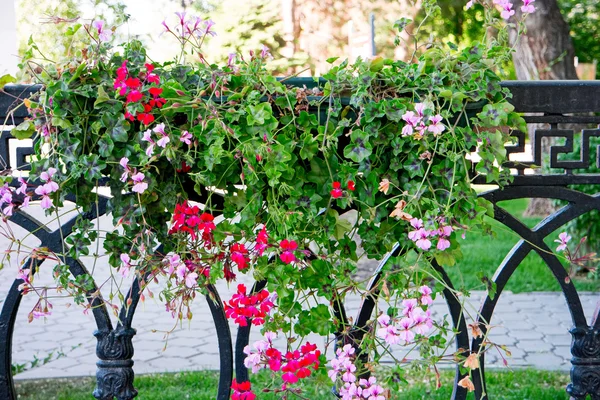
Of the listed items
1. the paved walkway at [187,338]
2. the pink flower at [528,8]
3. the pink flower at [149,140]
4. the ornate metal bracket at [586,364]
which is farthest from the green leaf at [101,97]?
the paved walkway at [187,338]

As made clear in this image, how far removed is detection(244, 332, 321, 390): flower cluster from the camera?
1.36 m

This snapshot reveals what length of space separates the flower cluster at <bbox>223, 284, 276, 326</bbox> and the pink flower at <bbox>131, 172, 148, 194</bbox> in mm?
262

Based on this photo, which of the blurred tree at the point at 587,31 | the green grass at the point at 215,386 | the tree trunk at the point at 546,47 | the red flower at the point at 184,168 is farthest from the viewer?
the blurred tree at the point at 587,31

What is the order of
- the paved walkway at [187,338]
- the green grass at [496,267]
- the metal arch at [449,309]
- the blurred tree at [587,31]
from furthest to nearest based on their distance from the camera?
the blurred tree at [587,31]
the green grass at [496,267]
the paved walkway at [187,338]
the metal arch at [449,309]

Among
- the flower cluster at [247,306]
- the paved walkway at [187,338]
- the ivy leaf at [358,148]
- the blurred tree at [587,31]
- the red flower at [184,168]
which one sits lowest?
the paved walkway at [187,338]

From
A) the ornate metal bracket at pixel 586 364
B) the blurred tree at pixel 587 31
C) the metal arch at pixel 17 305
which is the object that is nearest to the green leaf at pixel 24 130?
the metal arch at pixel 17 305

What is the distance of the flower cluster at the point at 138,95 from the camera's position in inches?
51.9

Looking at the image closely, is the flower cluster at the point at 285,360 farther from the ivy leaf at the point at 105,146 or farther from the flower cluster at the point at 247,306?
the ivy leaf at the point at 105,146

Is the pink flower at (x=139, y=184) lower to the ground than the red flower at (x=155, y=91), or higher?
lower

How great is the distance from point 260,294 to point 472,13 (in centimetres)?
2051

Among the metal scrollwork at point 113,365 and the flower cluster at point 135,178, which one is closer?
the flower cluster at point 135,178

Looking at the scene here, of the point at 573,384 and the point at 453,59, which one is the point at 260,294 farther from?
the point at 573,384

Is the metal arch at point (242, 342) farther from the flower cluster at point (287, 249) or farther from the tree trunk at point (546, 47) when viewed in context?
the tree trunk at point (546, 47)

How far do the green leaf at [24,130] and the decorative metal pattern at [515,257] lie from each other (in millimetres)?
107
